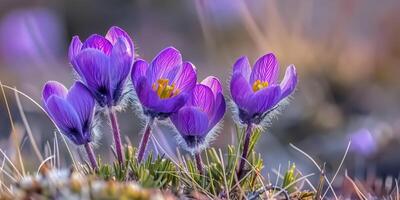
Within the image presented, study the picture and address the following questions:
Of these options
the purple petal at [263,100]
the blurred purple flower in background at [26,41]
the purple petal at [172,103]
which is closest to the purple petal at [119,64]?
the purple petal at [172,103]

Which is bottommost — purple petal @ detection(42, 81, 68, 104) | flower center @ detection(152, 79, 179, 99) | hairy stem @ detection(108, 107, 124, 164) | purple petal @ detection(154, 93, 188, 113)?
hairy stem @ detection(108, 107, 124, 164)

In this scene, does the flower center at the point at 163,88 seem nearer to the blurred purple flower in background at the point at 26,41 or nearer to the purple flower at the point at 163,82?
the purple flower at the point at 163,82

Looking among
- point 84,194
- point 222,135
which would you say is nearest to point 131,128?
point 222,135

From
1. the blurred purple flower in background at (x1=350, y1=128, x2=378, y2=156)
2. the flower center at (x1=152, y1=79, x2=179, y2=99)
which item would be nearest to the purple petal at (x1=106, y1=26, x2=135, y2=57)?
the flower center at (x1=152, y1=79, x2=179, y2=99)

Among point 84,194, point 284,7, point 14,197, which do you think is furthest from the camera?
point 284,7

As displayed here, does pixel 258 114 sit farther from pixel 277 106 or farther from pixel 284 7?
pixel 284 7

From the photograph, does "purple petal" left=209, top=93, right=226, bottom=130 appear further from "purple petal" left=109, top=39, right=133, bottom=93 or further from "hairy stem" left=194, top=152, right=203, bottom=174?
"purple petal" left=109, top=39, right=133, bottom=93
